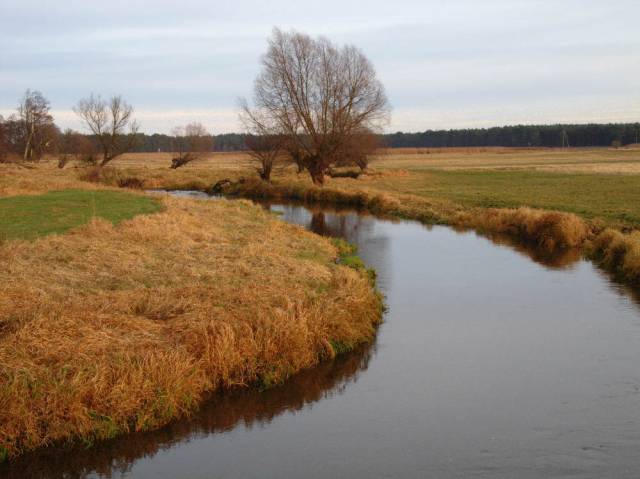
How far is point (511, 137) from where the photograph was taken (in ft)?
486

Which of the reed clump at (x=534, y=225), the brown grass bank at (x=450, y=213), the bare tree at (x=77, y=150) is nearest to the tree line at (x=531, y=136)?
the bare tree at (x=77, y=150)

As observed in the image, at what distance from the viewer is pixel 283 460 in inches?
323

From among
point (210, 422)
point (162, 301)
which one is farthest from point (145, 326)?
point (210, 422)

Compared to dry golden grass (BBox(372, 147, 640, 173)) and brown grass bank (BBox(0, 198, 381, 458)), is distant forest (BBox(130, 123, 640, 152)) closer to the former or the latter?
dry golden grass (BBox(372, 147, 640, 173))

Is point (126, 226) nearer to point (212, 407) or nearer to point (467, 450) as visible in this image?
point (212, 407)

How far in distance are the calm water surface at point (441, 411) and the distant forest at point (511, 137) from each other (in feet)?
341

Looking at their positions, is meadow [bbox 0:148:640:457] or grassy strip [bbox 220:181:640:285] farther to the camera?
grassy strip [bbox 220:181:640:285]

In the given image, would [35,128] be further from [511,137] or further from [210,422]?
[511,137]

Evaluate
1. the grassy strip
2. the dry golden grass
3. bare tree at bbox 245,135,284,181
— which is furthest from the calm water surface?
the dry golden grass

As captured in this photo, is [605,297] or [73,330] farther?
[605,297]

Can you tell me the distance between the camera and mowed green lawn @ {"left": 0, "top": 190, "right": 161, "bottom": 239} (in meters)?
→ 18.8

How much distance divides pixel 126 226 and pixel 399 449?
519 inches

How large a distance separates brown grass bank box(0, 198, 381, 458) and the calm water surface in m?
0.38

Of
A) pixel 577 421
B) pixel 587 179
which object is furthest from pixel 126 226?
pixel 587 179
